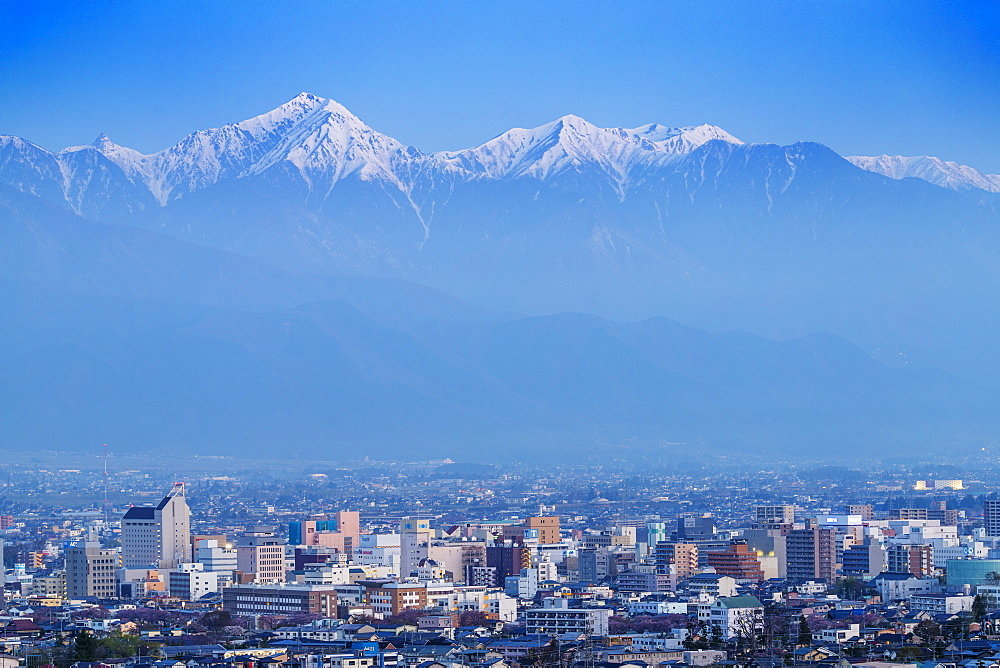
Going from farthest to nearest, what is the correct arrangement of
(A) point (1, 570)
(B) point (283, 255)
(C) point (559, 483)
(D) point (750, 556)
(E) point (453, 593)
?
(B) point (283, 255) → (C) point (559, 483) → (D) point (750, 556) → (A) point (1, 570) → (E) point (453, 593)

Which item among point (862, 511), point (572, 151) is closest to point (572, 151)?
point (572, 151)

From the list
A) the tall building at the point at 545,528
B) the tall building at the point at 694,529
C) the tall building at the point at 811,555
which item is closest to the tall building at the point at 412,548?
the tall building at the point at 545,528

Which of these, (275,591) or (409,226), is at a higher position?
(409,226)

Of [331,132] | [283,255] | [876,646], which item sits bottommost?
[876,646]

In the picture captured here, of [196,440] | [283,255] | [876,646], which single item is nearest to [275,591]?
[876,646]

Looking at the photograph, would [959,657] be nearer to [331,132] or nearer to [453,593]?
[453,593]

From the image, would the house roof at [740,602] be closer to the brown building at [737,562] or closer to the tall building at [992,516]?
the brown building at [737,562]

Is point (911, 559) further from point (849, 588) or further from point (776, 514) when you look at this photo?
point (776, 514)
